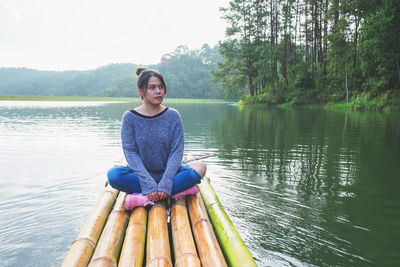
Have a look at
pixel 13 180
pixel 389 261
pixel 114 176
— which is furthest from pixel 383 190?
pixel 13 180

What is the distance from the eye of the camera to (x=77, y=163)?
6.02 metres

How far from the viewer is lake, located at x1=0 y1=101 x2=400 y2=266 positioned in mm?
2621

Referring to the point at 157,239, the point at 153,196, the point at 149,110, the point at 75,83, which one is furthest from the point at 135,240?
the point at 75,83

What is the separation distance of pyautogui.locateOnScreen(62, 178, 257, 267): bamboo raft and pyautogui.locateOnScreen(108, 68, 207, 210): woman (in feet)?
0.61

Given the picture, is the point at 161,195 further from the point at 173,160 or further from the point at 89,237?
the point at 89,237

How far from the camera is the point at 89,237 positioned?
191 centimetres

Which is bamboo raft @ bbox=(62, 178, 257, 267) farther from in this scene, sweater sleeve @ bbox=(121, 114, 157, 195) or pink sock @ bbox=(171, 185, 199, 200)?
sweater sleeve @ bbox=(121, 114, 157, 195)

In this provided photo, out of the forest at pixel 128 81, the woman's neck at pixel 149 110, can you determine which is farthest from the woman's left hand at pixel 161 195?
the forest at pixel 128 81

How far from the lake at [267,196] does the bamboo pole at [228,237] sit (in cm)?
56

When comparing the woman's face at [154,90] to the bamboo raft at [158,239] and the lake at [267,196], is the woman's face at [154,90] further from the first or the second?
the lake at [267,196]

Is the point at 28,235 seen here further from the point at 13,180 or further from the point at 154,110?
the point at 13,180

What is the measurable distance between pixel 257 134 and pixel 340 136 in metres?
2.71

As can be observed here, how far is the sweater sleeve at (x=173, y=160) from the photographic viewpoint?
253 centimetres

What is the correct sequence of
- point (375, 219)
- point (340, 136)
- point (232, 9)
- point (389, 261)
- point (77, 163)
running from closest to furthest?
point (389, 261) < point (375, 219) < point (77, 163) < point (340, 136) < point (232, 9)
